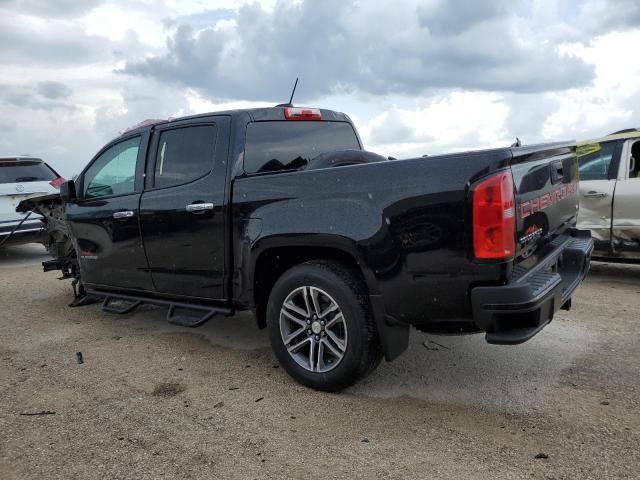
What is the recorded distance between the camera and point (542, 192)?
3.35 meters

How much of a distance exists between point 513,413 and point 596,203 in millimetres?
4218

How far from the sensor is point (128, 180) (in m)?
4.82

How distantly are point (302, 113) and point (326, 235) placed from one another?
1585mm

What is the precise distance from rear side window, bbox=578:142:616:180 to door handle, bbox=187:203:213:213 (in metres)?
4.84

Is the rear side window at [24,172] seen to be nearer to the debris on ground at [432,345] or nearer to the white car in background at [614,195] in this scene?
the debris on ground at [432,345]

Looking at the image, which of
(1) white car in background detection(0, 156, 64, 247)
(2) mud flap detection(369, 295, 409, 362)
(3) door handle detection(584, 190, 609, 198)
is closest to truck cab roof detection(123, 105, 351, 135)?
(2) mud flap detection(369, 295, 409, 362)

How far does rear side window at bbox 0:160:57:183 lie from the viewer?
880 cm

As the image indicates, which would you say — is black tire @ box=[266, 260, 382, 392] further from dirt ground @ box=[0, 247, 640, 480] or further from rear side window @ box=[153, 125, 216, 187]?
rear side window @ box=[153, 125, 216, 187]

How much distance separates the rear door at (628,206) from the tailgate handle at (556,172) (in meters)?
3.22

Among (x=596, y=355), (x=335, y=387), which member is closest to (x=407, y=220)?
(x=335, y=387)

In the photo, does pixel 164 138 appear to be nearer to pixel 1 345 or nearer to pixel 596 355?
pixel 1 345

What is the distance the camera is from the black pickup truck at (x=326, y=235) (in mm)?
2920

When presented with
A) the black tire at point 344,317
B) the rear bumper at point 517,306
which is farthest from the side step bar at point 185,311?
the rear bumper at point 517,306

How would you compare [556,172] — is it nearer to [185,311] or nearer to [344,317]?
[344,317]
